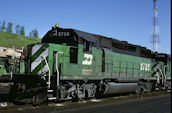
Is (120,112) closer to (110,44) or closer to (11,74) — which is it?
(11,74)

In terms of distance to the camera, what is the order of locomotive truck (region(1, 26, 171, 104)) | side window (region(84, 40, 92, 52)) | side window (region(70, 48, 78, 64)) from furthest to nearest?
1. side window (region(84, 40, 92, 52))
2. side window (region(70, 48, 78, 64))
3. locomotive truck (region(1, 26, 171, 104))

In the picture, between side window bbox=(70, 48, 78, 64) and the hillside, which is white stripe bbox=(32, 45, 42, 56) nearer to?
side window bbox=(70, 48, 78, 64)

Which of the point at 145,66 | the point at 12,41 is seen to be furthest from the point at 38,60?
the point at 12,41

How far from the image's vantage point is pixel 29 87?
9.57 m

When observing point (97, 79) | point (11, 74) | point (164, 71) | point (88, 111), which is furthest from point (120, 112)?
point (164, 71)

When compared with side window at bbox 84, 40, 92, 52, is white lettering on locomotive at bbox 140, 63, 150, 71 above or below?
below

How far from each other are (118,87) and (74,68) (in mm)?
3894

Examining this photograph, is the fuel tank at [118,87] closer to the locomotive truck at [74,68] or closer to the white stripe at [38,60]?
the locomotive truck at [74,68]

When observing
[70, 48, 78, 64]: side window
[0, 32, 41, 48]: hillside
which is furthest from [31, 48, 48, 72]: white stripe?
[0, 32, 41, 48]: hillside

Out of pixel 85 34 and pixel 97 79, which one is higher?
pixel 85 34

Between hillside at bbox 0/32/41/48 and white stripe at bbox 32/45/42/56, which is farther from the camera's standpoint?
hillside at bbox 0/32/41/48

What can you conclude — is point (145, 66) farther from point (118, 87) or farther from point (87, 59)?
Answer: point (87, 59)

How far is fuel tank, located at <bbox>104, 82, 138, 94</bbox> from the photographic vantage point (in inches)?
482

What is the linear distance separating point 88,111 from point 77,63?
291 centimetres
